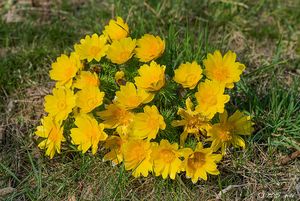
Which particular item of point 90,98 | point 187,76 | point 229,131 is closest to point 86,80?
point 90,98

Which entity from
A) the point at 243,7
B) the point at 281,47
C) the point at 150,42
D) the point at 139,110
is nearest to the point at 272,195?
the point at 139,110

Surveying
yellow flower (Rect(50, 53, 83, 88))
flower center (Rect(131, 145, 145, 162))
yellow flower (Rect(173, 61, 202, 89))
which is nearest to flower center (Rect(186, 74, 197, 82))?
yellow flower (Rect(173, 61, 202, 89))

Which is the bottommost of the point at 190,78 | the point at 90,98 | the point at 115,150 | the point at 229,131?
A: the point at 115,150

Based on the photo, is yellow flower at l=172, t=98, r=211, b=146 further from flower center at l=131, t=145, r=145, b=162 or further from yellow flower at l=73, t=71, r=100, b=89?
yellow flower at l=73, t=71, r=100, b=89

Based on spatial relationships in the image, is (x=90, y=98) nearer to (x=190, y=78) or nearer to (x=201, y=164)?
(x=190, y=78)

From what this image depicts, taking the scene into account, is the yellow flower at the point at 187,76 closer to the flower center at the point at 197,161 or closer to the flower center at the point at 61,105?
the flower center at the point at 197,161
